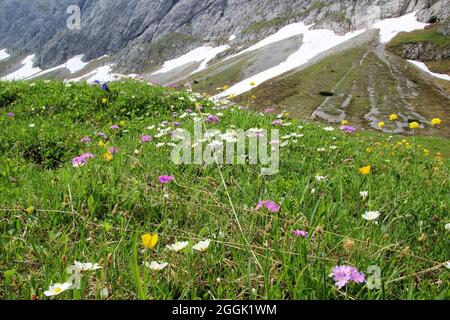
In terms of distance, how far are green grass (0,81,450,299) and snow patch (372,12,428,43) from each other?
5392 inches

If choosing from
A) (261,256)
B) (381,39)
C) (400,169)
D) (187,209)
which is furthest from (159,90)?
(381,39)

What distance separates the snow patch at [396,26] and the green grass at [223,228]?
13695cm

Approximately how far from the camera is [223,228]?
283cm

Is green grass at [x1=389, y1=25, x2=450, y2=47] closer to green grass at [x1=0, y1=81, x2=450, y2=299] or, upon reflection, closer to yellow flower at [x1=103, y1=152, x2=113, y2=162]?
green grass at [x1=0, y1=81, x2=450, y2=299]

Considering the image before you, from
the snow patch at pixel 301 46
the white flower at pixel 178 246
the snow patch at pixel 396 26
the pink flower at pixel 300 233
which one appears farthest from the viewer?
the snow patch at pixel 396 26

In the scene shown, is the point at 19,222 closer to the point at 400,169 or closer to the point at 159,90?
the point at 400,169

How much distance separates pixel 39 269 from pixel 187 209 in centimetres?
117

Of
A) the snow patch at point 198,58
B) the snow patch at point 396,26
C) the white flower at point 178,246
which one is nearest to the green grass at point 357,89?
the snow patch at point 396,26

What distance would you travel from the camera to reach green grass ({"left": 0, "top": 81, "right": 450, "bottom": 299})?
2.16m

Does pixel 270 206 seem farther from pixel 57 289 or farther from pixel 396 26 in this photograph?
pixel 396 26

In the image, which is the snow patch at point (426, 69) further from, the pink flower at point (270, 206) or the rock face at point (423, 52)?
the pink flower at point (270, 206)

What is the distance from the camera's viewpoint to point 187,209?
3.15 meters

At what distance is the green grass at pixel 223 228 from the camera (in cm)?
216

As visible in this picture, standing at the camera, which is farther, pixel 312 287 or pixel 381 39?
pixel 381 39
